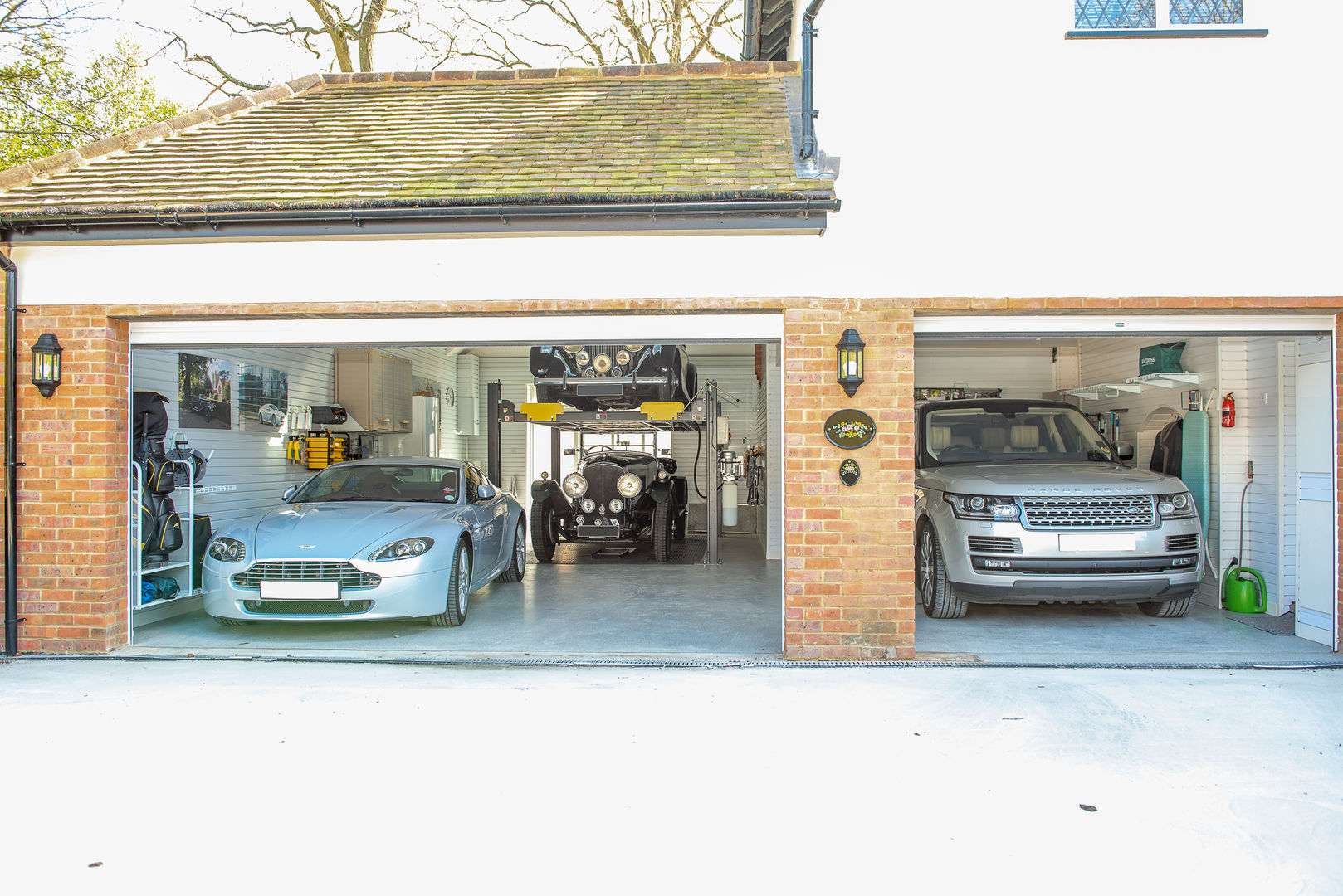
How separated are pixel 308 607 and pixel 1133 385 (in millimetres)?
7626

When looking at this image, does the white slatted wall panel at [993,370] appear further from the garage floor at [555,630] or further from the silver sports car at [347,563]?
the silver sports car at [347,563]

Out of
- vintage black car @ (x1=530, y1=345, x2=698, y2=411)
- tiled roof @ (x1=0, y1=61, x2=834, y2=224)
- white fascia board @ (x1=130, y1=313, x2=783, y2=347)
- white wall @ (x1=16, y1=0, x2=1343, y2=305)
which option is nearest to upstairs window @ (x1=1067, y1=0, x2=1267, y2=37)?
white wall @ (x1=16, y1=0, x2=1343, y2=305)

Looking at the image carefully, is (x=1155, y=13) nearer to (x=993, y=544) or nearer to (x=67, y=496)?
(x=993, y=544)

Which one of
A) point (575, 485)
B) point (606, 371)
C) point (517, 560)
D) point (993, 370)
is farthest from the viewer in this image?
point (993, 370)

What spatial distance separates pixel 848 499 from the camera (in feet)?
17.5

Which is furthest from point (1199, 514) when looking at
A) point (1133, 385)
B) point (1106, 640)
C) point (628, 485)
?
point (628, 485)

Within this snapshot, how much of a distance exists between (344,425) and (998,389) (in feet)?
26.1

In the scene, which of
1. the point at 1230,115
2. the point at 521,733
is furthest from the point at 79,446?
the point at 1230,115

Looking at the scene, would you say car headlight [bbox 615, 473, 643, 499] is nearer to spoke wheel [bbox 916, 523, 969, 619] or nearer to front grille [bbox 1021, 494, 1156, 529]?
spoke wheel [bbox 916, 523, 969, 619]

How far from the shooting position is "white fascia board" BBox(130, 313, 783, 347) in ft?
18.1

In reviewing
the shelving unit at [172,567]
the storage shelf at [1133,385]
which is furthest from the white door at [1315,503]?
the shelving unit at [172,567]

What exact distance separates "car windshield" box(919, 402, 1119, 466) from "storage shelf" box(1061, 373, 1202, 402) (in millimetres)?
818

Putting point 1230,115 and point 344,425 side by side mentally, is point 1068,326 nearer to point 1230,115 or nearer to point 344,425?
point 1230,115

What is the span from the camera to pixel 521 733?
400cm
